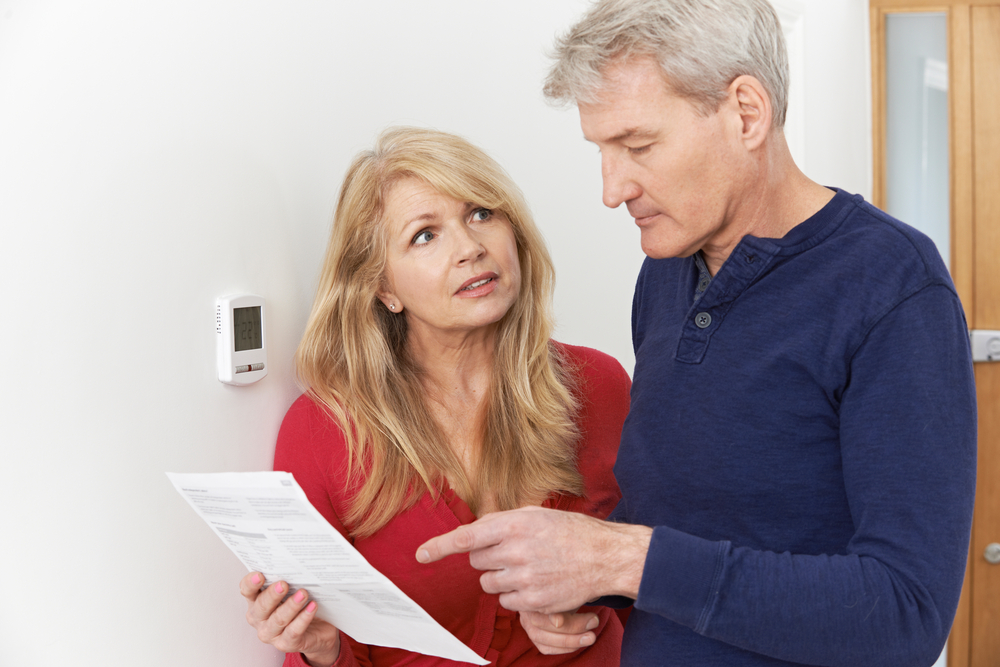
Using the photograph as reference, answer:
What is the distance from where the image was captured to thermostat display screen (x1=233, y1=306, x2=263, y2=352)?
120 cm

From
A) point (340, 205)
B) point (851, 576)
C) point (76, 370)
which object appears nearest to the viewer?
point (851, 576)

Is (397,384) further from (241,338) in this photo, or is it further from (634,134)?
(634,134)

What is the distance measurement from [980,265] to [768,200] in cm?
238

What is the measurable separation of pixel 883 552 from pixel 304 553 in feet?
1.99

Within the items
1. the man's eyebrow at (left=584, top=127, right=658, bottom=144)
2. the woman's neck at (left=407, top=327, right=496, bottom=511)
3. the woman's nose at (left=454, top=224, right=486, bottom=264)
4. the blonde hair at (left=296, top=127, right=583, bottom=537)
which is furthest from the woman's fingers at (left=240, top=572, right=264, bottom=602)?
the man's eyebrow at (left=584, top=127, right=658, bottom=144)

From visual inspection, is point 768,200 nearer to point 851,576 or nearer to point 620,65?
point 620,65

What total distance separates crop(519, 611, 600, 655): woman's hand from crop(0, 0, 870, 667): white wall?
44 cm

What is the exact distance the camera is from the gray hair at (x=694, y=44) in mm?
891

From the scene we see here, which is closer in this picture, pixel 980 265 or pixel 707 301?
pixel 707 301

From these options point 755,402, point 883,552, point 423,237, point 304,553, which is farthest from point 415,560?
point 883,552

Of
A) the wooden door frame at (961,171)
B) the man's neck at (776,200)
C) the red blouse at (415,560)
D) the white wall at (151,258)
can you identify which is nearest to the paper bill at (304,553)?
the white wall at (151,258)

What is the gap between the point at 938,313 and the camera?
818 mm

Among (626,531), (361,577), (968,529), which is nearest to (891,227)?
(968,529)

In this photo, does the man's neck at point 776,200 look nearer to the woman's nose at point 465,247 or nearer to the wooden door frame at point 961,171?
the woman's nose at point 465,247
